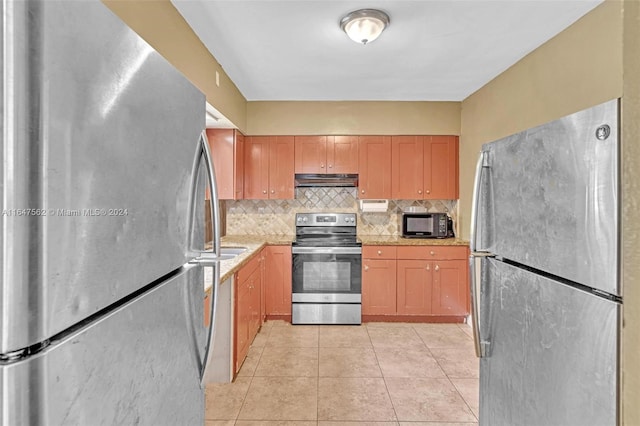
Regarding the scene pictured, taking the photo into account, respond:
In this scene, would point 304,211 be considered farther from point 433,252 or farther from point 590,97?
point 590,97

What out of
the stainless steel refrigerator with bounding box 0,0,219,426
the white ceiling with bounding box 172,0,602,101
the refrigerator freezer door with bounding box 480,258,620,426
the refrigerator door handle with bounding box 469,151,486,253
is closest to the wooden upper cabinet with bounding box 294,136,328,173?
the white ceiling with bounding box 172,0,602,101

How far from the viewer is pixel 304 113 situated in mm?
3977

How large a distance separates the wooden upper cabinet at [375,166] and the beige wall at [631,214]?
334 cm

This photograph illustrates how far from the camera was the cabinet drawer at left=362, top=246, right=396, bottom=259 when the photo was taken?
3752mm

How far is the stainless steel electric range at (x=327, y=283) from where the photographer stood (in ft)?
12.2

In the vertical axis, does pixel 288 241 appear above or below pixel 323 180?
below

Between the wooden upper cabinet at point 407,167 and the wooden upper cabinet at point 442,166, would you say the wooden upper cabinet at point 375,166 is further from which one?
the wooden upper cabinet at point 442,166

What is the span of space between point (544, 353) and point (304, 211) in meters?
3.40

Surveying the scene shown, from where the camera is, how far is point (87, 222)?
52cm

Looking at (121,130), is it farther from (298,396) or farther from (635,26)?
(298,396)

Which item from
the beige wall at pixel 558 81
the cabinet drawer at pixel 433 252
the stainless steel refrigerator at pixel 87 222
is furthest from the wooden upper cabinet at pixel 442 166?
the stainless steel refrigerator at pixel 87 222

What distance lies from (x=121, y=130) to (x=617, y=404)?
1.23m

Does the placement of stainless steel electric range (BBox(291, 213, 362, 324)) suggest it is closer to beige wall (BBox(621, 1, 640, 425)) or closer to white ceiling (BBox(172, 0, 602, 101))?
white ceiling (BBox(172, 0, 602, 101))

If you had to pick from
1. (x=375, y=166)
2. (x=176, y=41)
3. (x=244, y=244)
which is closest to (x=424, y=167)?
(x=375, y=166)
